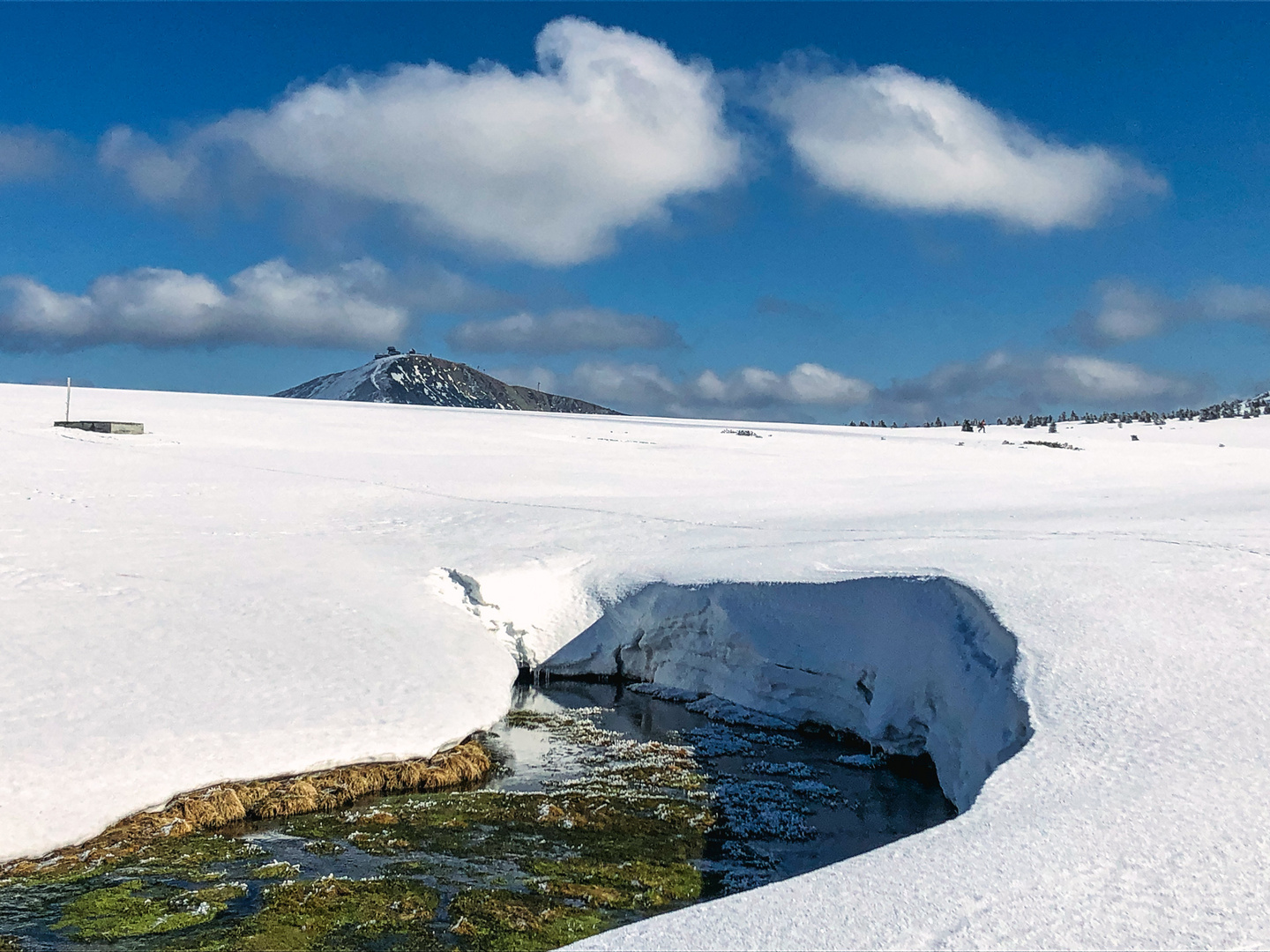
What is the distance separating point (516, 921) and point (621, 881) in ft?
4.82

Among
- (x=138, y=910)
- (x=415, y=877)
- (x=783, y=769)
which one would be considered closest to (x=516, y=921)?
(x=415, y=877)

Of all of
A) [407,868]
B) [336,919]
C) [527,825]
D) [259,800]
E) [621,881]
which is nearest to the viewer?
→ [336,919]

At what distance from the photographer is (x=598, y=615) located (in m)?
20.3

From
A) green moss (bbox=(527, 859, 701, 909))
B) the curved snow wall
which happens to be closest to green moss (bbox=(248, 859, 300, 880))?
green moss (bbox=(527, 859, 701, 909))

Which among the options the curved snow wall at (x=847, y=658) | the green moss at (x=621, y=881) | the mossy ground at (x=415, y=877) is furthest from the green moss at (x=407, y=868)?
the curved snow wall at (x=847, y=658)

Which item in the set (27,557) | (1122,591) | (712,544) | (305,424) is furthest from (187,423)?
(1122,591)

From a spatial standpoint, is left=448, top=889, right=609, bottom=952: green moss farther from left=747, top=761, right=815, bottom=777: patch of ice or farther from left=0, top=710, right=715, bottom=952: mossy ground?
left=747, top=761, right=815, bottom=777: patch of ice

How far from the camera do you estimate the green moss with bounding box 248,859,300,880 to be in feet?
35.1

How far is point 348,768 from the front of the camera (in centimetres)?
1354

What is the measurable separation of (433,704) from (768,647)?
6354 millimetres

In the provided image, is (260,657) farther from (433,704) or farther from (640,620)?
(640,620)

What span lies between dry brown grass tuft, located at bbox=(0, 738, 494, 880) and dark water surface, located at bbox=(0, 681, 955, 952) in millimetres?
254

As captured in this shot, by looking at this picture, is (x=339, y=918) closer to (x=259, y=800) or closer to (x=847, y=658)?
(x=259, y=800)

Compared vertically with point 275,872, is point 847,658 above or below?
above
